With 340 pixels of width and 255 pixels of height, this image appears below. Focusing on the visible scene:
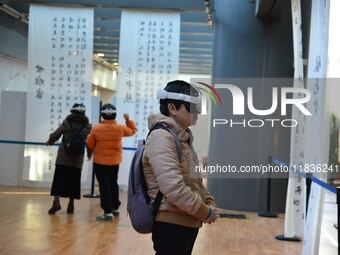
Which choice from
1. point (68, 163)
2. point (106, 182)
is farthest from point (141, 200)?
point (68, 163)

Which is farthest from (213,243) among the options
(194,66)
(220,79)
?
(194,66)

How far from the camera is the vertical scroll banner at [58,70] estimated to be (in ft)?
33.3

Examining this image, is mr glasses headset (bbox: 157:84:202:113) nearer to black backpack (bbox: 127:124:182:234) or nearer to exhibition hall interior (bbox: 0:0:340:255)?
exhibition hall interior (bbox: 0:0:340:255)

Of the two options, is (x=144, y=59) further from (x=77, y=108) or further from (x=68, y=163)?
(x=68, y=163)

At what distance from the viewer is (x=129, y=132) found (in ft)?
24.7

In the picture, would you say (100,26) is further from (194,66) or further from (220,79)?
(194,66)

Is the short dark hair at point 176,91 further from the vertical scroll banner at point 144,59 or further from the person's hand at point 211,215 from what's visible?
the vertical scroll banner at point 144,59

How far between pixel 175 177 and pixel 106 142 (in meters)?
4.73

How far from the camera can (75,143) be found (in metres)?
7.36

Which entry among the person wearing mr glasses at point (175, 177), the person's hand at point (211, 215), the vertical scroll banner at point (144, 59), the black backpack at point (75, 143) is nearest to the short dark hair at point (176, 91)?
the person wearing mr glasses at point (175, 177)

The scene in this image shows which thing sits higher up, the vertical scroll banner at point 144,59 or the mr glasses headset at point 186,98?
the vertical scroll banner at point 144,59

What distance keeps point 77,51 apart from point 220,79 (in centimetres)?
257

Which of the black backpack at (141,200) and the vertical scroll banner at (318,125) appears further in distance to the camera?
the vertical scroll banner at (318,125)

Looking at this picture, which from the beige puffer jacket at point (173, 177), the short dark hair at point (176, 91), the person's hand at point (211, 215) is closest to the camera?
the beige puffer jacket at point (173, 177)
